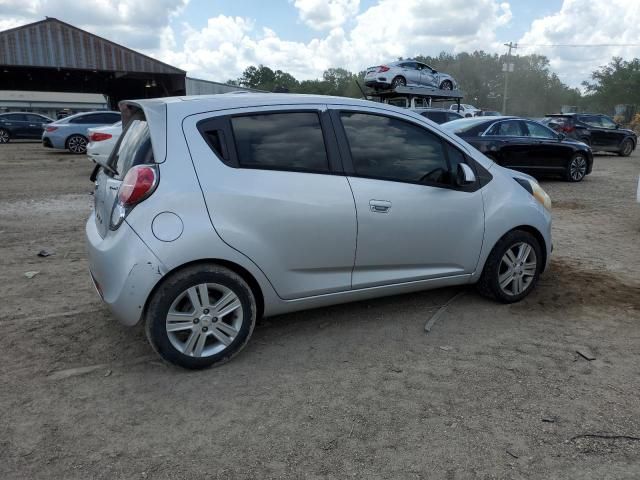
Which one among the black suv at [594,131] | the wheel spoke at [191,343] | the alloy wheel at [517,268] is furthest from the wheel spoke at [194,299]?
the black suv at [594,131]

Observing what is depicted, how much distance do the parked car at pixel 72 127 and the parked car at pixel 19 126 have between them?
26.0ft

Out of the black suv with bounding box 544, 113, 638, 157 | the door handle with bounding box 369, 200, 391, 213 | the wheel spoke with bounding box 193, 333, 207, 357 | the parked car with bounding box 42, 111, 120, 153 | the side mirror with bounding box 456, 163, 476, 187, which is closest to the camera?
the wheel spoke with bounding box 193, 333, 207, 357

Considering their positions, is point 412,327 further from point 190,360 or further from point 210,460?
point 210,460

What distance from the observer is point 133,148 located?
3547 mm

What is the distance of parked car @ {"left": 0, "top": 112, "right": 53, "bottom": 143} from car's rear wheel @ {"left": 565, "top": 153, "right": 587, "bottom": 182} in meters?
23.6

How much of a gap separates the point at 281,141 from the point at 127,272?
1331 mm

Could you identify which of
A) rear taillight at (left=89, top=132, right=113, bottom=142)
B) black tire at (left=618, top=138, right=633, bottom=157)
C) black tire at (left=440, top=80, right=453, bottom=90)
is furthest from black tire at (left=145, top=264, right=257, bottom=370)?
black tire at (left=440, top=80, right=453, bottom=90)

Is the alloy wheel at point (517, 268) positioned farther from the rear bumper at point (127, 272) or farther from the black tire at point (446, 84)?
the black tire at point (446, 84)

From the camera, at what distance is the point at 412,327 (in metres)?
4.19

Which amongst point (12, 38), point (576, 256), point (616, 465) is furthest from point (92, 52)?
point (616, 465)

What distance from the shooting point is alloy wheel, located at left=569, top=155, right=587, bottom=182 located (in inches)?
512

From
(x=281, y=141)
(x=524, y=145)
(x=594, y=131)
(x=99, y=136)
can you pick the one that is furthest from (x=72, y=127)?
(x=594, y=131)

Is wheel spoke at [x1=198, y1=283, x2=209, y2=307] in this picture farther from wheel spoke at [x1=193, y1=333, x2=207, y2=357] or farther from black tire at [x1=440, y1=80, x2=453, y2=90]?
black tire at [x1=440, y1=80, x2=453, y2=90]

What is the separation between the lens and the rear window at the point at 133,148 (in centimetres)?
338
